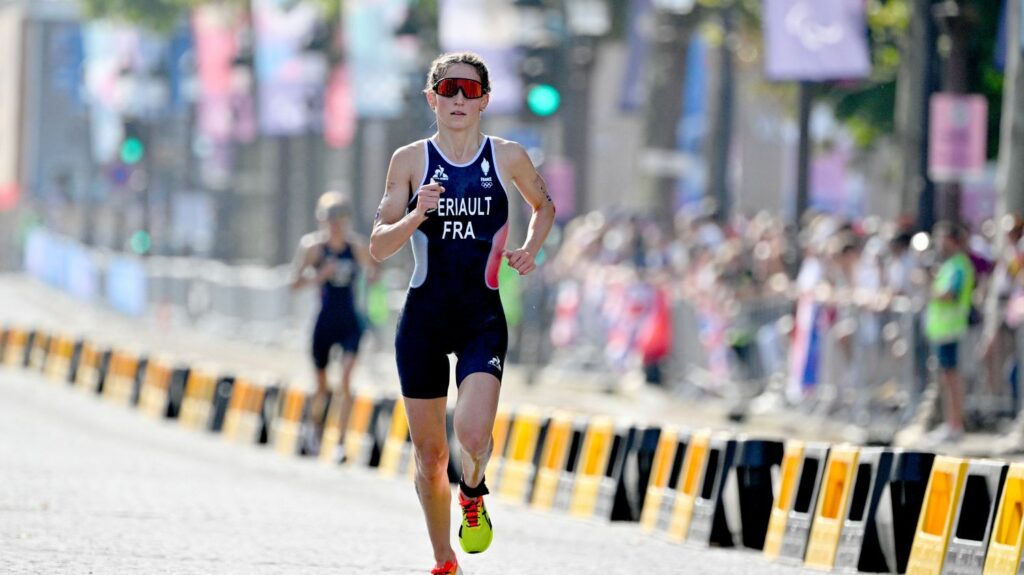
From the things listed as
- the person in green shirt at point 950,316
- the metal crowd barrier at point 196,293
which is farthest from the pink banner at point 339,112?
the person in green shirt at point 950,316

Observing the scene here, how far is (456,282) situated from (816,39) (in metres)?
14.0

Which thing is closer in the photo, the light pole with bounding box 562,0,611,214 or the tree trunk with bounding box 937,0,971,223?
the tree trunk with bounding box 937,0,971,223

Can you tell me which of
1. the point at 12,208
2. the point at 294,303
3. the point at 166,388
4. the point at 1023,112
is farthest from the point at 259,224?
the point at 1023,112

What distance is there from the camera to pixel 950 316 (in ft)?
62.5

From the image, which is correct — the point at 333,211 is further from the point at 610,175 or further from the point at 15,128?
Result: the point at 15,128

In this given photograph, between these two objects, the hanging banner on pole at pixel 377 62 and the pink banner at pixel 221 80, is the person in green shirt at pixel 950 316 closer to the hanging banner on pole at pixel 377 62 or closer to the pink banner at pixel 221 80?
the hanging banner on pole at pixel 377 62

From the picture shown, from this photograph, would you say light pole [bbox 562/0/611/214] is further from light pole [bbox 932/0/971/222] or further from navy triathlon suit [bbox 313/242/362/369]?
navy triathlon suit [bbox 313/242/362/369]

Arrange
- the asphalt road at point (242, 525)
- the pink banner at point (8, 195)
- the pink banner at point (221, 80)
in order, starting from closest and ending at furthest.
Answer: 1. the asphalt road at point (242, 525)
2. the pink banner at point (221, 80)
3. the pink banner at point (8, 195)

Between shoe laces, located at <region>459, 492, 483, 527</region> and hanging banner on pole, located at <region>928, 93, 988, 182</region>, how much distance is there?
35.6ft

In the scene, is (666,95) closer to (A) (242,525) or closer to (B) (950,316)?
(B) (950,316)

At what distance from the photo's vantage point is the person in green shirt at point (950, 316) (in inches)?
743

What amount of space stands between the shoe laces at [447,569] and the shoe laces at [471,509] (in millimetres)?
245

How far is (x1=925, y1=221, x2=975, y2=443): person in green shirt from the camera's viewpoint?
18.9 meters

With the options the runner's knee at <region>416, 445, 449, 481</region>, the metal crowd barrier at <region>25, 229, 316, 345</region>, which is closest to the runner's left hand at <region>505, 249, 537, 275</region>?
the runner's knee at <region>416, 445, 449, 481</region>
